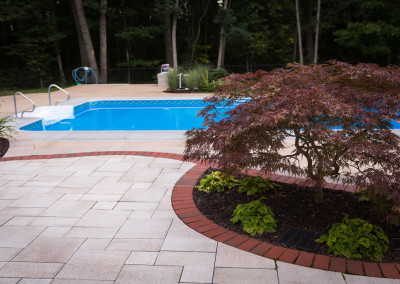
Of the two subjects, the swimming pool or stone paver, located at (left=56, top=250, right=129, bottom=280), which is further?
the swimming pool

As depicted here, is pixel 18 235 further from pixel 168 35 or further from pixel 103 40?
pixel 168 35

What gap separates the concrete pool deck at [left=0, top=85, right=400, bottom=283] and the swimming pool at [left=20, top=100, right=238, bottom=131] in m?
3.80

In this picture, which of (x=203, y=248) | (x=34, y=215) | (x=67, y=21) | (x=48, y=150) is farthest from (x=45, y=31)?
(x=203, y=248)

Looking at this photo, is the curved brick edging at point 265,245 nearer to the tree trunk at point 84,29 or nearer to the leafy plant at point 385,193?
the leafy plant at point 385,193

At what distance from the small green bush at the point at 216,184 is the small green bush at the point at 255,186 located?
0.14 metres

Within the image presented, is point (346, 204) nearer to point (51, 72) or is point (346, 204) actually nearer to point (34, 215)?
point (34, 215)

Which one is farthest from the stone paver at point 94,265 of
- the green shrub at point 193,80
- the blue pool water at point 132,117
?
the green shrub at point 193,80

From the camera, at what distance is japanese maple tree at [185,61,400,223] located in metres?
2.33

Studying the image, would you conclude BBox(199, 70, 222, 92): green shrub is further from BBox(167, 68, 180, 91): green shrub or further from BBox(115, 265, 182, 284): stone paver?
BBox(115, 265, 182, 284): stone paver

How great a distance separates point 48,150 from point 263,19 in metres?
16.5

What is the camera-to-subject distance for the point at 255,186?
347 centimetres

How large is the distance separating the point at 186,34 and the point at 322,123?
20.4 m

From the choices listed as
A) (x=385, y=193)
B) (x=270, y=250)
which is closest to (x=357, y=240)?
(x=385, y=193)

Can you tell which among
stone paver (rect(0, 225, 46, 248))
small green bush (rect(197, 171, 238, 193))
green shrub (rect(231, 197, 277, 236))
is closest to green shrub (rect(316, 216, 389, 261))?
green shrub (rect(231, 197, 277, 236))
